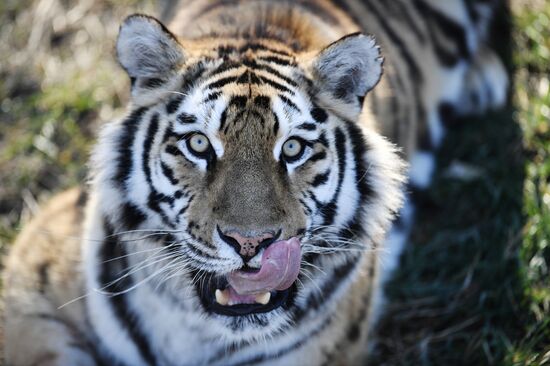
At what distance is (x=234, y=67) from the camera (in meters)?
2.04

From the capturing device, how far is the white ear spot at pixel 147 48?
6.46 ft

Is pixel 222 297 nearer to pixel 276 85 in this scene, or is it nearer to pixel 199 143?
pixel 199 143

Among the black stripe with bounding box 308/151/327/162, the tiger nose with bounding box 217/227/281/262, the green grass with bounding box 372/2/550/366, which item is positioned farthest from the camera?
the green grass with bounding box 372/2/550/366

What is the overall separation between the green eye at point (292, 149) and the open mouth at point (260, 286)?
0.22 meters

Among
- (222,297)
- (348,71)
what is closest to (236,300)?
(222,297)

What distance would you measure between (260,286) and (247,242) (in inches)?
5.5

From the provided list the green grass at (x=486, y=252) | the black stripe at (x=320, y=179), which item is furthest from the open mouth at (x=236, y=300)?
the green grass at (x=486, y=252)

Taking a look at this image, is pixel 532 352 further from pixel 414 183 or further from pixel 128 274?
pixel 128 274

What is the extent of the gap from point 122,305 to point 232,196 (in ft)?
2.08

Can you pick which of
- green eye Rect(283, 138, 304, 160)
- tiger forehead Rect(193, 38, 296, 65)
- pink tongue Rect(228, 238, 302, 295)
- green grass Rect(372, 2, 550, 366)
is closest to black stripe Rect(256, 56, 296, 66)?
tiger forehead Rect(193, 38, 296, 65)

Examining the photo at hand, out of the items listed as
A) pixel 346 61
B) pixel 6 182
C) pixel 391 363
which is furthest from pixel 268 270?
pixel 6 182

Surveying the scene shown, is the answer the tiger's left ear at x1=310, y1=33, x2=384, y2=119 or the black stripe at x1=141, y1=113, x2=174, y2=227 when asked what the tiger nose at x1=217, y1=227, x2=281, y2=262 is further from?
the tiger's left ear at x1=310, y1=33, x2=384, y2=119

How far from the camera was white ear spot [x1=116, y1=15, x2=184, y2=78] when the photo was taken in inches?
77.6

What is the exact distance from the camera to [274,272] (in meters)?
1.80
